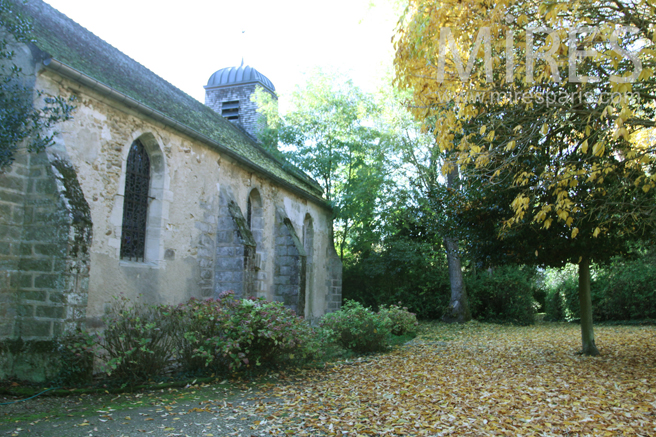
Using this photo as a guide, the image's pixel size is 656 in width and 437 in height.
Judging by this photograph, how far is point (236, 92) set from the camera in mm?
21234

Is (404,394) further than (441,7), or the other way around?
(404,394)

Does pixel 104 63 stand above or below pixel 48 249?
above

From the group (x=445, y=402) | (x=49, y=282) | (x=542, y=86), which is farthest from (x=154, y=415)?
(x=542, y=86)

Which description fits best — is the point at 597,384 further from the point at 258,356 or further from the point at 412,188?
the point at 412,188

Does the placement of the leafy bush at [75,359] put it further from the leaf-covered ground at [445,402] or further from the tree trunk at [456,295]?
the tree trunk at [456,295]

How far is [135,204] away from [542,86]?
705 cm

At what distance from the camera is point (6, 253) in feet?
20.7

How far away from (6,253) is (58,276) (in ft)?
2.63

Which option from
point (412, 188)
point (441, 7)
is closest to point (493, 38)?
point (441, 7)

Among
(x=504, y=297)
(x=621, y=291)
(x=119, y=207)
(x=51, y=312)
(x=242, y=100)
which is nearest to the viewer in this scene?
(x=51, y=312)

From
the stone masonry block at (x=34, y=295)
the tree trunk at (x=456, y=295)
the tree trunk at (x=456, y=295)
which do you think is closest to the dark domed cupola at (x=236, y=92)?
the tree trunk at (x=456, y=295)

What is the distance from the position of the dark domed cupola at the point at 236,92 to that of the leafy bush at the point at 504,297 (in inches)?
453

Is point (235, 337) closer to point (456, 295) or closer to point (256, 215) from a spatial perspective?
point (256, 215)

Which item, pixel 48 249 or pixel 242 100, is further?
pixel 242 100
